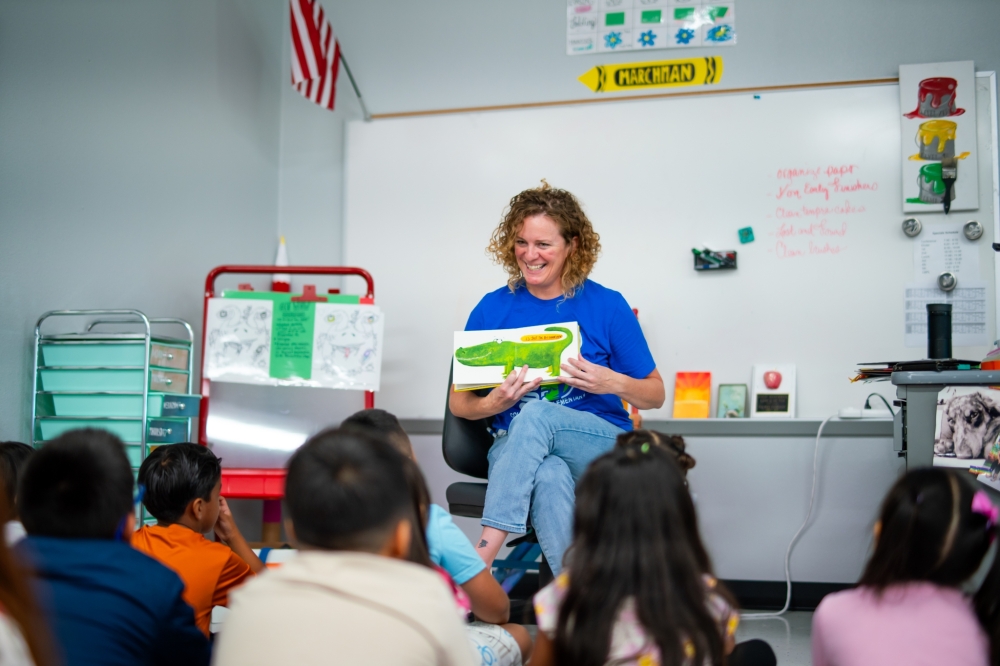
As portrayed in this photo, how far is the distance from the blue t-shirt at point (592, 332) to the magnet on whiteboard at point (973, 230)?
5.00 ft

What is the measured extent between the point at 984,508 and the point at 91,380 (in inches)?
89.3

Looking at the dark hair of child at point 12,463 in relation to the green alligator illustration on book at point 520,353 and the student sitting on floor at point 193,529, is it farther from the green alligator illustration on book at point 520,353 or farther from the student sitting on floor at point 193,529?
the green alligator illustration on book at point 520,353

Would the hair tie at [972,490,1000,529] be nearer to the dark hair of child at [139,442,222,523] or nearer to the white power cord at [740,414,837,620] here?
the dark hair of child at [139,442,222,523]

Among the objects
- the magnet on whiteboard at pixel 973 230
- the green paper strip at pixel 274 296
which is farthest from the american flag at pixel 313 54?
the magnet on whiteboard at pixel 973 230

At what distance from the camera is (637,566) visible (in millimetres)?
1040

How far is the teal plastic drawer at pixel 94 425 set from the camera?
236cm

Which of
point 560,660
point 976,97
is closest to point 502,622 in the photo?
point 560,660

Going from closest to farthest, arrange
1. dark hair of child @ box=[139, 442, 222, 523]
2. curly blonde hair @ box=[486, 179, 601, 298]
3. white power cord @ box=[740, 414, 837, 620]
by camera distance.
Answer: dark hair of child @ box=[139, 442, 222, 523] → curly blonde hair @ box=[486, 179, 601, 298] → white power cord @ box=[740, 414, 837, 620]

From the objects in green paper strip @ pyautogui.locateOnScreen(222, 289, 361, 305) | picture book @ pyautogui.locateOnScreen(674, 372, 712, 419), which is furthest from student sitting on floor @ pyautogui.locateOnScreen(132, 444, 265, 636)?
picture book @ pyautogui.locateOnScreen(674, 372, 712, 419)

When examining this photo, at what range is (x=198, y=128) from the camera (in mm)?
3170

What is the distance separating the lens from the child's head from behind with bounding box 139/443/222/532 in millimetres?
1764

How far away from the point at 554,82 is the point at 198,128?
1427mm

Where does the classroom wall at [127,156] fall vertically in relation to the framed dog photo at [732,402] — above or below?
above

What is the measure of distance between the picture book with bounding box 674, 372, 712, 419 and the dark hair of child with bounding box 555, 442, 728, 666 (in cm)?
205
